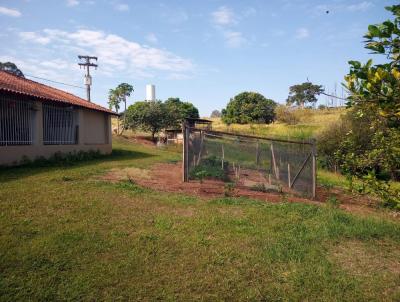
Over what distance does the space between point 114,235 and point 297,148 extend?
23.9 feet

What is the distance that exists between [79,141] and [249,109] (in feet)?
131

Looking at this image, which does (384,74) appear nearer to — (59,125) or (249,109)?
(59,125)

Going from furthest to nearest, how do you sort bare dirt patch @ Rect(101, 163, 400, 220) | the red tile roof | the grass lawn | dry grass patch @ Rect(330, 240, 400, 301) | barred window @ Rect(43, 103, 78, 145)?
1. barred window @ Rect(43, 103, 78, 145)
2. the red tile roof
3. bare dirt patch @ Rect(101, 163, 400, 220)
4. dry grass patch @ Rect(330, 240, 400, 301)
5. the grass lawn

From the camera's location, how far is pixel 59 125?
48.0 feet

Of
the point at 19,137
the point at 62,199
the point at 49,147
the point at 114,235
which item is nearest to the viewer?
the point at 114,235

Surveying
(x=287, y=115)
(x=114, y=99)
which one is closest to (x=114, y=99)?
(x=114, y=99)

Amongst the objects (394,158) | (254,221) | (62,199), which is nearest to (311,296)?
(394,158)

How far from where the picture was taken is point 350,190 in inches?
116

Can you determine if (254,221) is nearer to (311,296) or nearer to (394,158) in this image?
(311,296)

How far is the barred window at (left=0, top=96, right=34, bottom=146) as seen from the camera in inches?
446

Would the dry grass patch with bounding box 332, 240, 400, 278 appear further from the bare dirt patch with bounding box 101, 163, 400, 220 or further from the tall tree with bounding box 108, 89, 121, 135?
the tall tree with bounding box 108, 89, 121, 135

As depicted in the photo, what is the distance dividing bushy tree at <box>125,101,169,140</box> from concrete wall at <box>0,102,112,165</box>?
620 inches

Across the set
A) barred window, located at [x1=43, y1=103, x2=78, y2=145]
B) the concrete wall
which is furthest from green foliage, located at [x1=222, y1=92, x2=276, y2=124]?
barred window, located at [x1=43, y1=103, x2=78, y2=145]

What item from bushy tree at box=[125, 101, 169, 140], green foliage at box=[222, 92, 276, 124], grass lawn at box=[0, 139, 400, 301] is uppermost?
green foliage at box=[222, 92, 276, 124]
